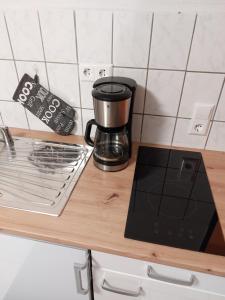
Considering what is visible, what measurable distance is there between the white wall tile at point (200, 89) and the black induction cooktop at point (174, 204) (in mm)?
221

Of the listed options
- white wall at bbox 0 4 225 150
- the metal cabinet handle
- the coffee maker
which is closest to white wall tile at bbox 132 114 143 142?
white wall at bbox 0 4 225 150

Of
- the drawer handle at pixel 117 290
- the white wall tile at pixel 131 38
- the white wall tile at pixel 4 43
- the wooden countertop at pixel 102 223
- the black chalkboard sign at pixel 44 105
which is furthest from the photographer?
the black chalkboard sign at pixel 44 105

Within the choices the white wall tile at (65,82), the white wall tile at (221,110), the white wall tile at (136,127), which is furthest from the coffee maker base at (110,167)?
the white wall tile at (221,110)

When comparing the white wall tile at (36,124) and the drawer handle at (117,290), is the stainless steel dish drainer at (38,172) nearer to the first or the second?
the white wall tile at (36,124)

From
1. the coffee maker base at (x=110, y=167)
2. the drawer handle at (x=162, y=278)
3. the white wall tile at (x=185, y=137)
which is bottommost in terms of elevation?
the drawer handle at (x=162, y=278)

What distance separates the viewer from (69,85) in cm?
102

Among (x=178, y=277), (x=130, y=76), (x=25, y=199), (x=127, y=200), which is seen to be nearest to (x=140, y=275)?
(x=178, y=277)

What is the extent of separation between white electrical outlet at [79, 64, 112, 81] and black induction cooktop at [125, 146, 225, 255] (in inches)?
14.0

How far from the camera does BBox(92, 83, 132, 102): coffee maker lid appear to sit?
76cm

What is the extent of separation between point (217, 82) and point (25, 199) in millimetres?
795

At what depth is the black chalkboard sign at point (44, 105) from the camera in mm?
1038

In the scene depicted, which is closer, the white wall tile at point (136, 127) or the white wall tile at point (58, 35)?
the white wall tile at point (58, 35)

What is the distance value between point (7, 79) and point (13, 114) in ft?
0.55

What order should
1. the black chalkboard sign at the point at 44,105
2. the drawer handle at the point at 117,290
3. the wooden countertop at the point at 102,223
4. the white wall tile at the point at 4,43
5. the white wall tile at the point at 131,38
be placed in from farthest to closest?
the black chalkboard sign at the point at 44,105 < the white wall tile at the point at 4,43 < the white wall tile at the point at 131,38 < the drawer handle at the point at 117,290 < the wooden countertop at the point at 102,223
